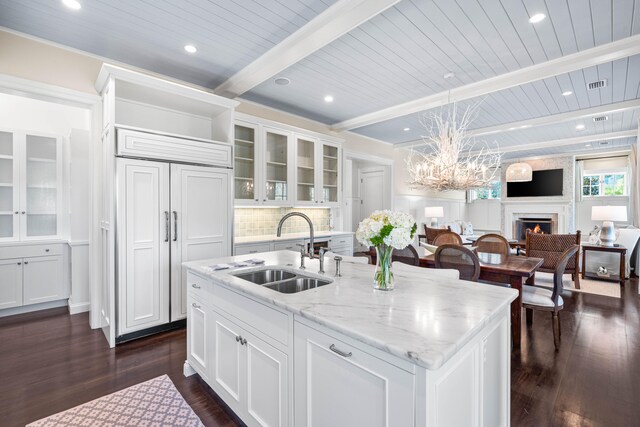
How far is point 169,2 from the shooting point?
7.87ft

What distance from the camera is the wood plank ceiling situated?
8.11 feet

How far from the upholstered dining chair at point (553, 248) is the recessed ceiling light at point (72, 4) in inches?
243

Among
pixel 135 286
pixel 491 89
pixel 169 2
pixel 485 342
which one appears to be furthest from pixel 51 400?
pixel 491 89

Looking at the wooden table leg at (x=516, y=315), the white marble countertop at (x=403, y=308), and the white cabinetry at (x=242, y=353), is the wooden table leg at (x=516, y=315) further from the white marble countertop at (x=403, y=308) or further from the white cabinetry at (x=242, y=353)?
the white cabinetry at (x=242, y=353)

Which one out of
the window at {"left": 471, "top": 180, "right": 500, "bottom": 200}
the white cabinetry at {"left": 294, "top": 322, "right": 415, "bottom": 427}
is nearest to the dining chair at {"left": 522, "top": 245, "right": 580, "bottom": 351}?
the white cabinetry at {"left": 294, "top": 322, "right": 415, "bottom": 427}

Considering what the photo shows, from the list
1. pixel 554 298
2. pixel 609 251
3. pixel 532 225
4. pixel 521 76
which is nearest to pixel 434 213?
→ pixel 609 251

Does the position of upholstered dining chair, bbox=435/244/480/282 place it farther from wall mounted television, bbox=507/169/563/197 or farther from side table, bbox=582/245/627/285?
wall mounted television, bbox=507/169/563/197

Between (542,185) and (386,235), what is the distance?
9.52 metres

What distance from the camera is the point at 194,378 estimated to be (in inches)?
93.0

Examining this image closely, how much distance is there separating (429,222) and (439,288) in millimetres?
7257

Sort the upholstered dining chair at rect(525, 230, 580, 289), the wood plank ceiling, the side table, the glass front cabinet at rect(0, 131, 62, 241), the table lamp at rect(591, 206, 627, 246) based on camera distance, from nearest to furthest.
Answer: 1. the wood plank ceiling
2. the glass front cabinet at rect(0, 131, 62, 241)
3. the upholstered dining chair at rect(525, 230, 580, 289)
4. the side table
5. the table lamp at rect(591, 206, 627, 246)

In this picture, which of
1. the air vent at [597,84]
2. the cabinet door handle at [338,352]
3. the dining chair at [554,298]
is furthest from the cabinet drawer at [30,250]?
the air vent at [597,84]

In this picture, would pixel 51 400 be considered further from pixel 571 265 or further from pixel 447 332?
pixel 571 265

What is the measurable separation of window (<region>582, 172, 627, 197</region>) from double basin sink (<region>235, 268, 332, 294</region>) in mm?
9930
